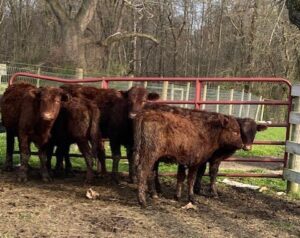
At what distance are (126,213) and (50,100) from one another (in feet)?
7.86

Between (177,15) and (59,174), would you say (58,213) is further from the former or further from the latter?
(177,15)

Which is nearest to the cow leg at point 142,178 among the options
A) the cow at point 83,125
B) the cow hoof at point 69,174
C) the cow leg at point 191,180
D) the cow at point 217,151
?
the cow at point 217,151

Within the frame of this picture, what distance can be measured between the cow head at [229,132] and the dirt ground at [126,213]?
0.82 m

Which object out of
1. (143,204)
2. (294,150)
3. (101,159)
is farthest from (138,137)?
(294,150)

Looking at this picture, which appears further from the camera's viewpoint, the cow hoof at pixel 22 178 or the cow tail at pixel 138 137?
the cow hoof at pixel 22 178

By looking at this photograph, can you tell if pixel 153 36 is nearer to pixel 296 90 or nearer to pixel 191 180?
pixel 296 90

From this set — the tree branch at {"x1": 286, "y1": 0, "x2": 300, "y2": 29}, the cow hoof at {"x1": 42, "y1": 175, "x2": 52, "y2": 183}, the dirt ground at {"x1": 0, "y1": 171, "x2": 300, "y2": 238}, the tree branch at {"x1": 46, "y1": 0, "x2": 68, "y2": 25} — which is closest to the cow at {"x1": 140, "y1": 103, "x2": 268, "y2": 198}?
the dirt ground at {"x1": 0, "y1": 171, "x2": 300, "y2": 238}

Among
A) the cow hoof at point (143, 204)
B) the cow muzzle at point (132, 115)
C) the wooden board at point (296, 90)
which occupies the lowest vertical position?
the cow hoof at point (143, 204)

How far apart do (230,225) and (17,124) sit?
4.04 meters

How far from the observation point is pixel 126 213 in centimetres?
634

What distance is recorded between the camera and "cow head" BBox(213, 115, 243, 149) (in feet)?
24.3

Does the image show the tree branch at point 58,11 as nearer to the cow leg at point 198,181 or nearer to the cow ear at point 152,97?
the cow ear at point 152,97

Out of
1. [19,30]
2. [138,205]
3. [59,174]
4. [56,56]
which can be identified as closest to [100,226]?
[138,205]

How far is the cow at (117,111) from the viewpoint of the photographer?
8141 millimetres
